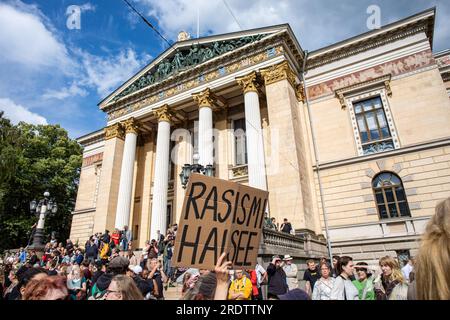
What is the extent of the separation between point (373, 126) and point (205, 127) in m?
9.30

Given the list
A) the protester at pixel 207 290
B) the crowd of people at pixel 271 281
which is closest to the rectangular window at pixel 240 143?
the crowd of people at pixel 271 281

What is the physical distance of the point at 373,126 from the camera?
1458 cm

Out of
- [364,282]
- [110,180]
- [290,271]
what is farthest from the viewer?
[110,180]

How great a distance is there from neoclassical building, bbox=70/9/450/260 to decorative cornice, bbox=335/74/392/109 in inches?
2.1

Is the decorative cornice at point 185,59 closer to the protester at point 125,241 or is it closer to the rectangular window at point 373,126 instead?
the rectangular window at point 373,126

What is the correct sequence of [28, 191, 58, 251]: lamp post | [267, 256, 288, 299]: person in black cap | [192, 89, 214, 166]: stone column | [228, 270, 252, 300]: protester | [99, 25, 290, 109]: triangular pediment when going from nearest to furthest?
[228, 270, 252, 300]: protester < [267, 256, 288, 299]: person in black cap < [28, 191, 58, 251]: lamp post < [192, 89, 214, 166]: stone column < [99, 25, 290, 109]: triangular pediment

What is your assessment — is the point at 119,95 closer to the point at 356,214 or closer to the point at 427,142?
the point at 356,214

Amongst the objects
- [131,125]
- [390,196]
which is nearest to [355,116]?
[390,196]

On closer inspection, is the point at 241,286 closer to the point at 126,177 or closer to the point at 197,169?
the point at 197,169

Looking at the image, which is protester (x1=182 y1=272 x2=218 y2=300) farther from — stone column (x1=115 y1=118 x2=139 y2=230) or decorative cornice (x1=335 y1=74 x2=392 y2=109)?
stone column (x1=115 y1=118 x2=139 y2=230)

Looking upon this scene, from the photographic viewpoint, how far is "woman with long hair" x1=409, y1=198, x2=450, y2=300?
3.95 feet

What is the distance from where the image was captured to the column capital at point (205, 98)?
17.2 metres

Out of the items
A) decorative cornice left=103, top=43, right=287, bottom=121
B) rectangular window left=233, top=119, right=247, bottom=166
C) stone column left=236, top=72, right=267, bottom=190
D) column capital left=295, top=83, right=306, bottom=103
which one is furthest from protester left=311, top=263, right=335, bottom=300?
column capital left=295, top=83, right=306, bottom=103
